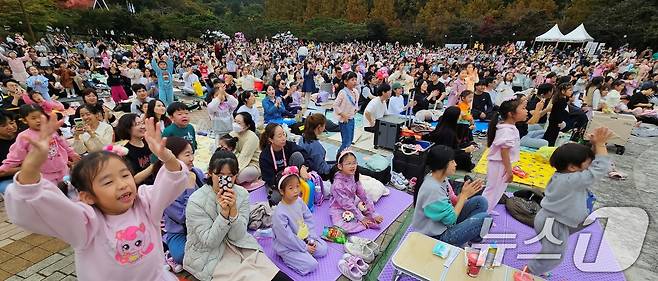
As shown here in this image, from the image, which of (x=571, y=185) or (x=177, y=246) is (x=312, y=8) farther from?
(x=571, y=185)

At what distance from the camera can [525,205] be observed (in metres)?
4.79

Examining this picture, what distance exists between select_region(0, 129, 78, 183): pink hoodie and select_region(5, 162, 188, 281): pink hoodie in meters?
2.92

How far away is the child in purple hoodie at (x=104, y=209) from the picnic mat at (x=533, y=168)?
5888 millimetres

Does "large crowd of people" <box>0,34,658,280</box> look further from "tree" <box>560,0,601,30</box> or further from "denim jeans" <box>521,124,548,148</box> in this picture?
"tree" <box>560,0,601,30</box>

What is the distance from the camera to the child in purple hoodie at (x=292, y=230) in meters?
3.47

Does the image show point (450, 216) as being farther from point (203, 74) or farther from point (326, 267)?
point (203, 74)

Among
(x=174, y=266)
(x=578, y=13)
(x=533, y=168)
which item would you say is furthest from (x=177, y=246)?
(x=578, y=13)

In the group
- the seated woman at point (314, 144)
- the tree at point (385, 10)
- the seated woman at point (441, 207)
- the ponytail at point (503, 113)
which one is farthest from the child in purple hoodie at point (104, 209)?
the tree at point (385, 10)

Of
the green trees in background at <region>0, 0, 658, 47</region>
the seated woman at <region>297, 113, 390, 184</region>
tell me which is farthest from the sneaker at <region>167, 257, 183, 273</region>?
the green trees in background at <region>0, 0, 658, 47</region>

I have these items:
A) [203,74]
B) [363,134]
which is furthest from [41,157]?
[203,74]

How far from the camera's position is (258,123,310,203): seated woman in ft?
15.6

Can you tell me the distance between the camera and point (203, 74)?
14.7 m

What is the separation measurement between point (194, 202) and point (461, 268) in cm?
249

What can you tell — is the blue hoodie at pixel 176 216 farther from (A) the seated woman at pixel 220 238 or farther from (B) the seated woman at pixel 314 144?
(B) the seated woman at pixel 314 144
